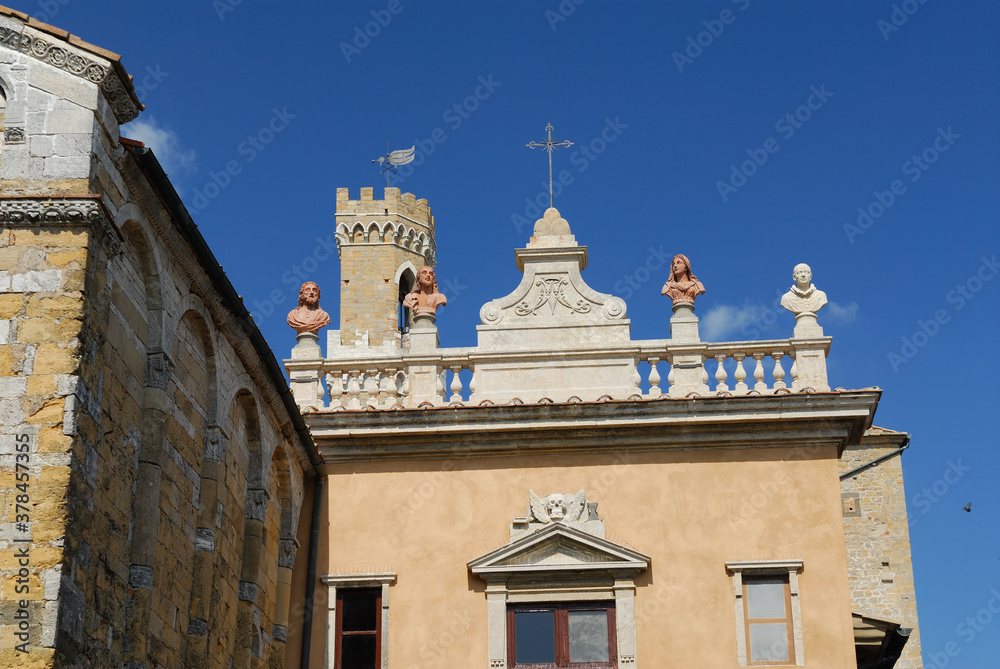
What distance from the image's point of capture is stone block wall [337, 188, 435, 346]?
45438mm

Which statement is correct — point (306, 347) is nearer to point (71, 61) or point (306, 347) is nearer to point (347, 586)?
point (347, 586)

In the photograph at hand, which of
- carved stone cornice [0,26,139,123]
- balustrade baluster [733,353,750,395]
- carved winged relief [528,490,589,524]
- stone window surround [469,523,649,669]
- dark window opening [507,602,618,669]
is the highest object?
carved stone cornice [0,26,139,123]

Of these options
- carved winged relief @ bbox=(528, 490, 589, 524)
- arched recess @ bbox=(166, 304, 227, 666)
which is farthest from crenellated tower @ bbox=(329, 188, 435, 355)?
arched recess @ bbox=(166, 304, 227, 666)

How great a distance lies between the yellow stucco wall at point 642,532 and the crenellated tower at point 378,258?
84.8ft

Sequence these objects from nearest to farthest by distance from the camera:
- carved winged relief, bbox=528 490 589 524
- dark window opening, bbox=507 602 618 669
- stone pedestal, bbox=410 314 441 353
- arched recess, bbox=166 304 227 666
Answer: arched recess, bbox=166 304 227 666 → dark window opening, bbox=507 602 618 669 → carved winged relief, bbox=528 490 589 524 → stone pedestal, bbox=410 314 441 353

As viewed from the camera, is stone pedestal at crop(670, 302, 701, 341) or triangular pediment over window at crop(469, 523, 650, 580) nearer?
triangular pediment over window at crop(469, 523, 650, 580)

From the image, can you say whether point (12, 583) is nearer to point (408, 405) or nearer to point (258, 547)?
point (258, 547)

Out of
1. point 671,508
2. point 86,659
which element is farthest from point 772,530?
point 86,659

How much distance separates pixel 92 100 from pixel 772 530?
32.3ft

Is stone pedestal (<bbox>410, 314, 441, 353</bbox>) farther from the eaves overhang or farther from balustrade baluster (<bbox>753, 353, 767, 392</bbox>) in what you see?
balustrade baluster (<bbox>753, 353, 767, 392</bbox>)

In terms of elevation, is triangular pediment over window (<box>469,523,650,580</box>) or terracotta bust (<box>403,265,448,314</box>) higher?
terracotta bust (<box>403,265,448,314</box>)

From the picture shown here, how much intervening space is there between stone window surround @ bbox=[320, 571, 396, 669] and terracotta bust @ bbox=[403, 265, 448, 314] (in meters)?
3.68

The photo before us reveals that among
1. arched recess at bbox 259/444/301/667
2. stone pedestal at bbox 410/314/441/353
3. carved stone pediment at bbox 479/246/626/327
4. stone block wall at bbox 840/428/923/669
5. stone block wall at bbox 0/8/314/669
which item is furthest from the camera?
stone block wall at bbox 840/428/923/669

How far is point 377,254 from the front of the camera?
4731cm
